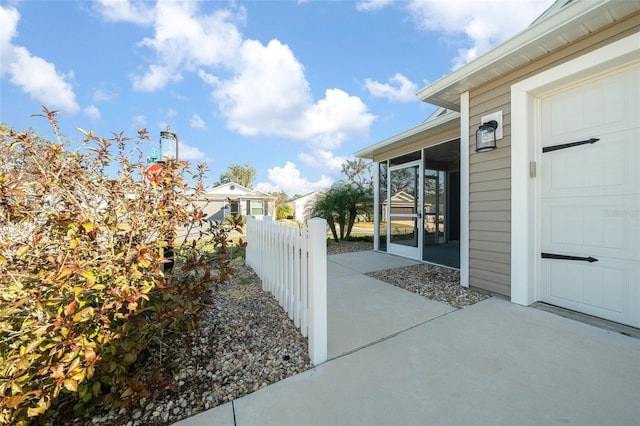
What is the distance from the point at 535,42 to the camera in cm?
258

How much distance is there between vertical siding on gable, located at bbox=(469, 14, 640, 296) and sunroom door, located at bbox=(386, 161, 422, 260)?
1992 mm

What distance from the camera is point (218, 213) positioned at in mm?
19000

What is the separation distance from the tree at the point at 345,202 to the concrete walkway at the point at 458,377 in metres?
5.74

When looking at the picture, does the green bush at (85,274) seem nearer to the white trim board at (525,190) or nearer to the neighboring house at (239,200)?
the white trim board at (525,190)

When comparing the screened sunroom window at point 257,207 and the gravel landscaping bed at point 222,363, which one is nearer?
the gravel landscaping bed at point 222,363

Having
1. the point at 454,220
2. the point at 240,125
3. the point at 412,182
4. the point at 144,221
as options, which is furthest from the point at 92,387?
the point at 240,125

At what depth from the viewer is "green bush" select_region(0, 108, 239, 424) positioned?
121 cm

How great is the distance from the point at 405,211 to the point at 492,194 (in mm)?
2601

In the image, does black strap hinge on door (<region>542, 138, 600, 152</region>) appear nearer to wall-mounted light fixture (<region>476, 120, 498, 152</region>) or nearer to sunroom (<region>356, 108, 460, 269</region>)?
wall-mounted light fixture (<region>476, 120, 498, 152</region>)

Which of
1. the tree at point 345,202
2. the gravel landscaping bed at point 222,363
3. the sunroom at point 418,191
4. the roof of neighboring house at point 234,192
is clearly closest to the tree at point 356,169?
the roof of neighboring house at point 234,192

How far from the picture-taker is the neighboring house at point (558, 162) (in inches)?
91.6

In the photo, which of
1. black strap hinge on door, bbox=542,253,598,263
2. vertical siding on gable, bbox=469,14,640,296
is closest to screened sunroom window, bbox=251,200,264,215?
vertical siding on gable, bbox=469,14,640,296

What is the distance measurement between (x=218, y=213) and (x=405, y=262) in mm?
16564

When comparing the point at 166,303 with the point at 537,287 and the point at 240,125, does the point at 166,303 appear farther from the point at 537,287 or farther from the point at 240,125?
the point at 240,125
